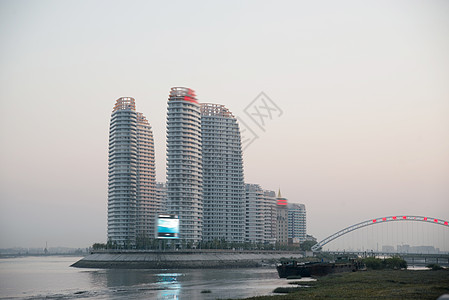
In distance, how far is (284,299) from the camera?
72.6 m

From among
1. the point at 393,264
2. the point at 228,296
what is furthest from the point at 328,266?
the point at 228,296

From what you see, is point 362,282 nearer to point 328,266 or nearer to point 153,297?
point 153,297

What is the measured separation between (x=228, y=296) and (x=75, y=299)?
25.8 m

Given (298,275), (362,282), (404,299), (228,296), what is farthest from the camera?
(298,275)

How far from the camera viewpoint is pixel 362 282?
9650 cm

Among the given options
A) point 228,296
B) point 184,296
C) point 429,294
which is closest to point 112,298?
point 184,296

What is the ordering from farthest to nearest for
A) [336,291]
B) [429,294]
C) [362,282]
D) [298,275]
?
1. [298,275]
2. [362,282]
3. [336,291]
4. [429,294]

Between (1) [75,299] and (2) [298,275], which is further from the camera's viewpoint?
(2) [298,275]

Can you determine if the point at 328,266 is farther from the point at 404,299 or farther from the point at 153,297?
the point at 404,299

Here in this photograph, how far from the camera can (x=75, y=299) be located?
91625 millimetres

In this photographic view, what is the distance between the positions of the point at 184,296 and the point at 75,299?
1835 cm

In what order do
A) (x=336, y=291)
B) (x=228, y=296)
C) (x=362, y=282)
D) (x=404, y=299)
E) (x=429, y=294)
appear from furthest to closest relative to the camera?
(x=362, y=282) → (x=228, y=296) → (x=336, y=291) → (x=429, y=294) → (x=404, y=299)

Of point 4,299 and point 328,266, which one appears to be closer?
point 4,299

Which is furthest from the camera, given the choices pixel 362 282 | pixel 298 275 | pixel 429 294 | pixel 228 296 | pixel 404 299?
pixel 298 275
